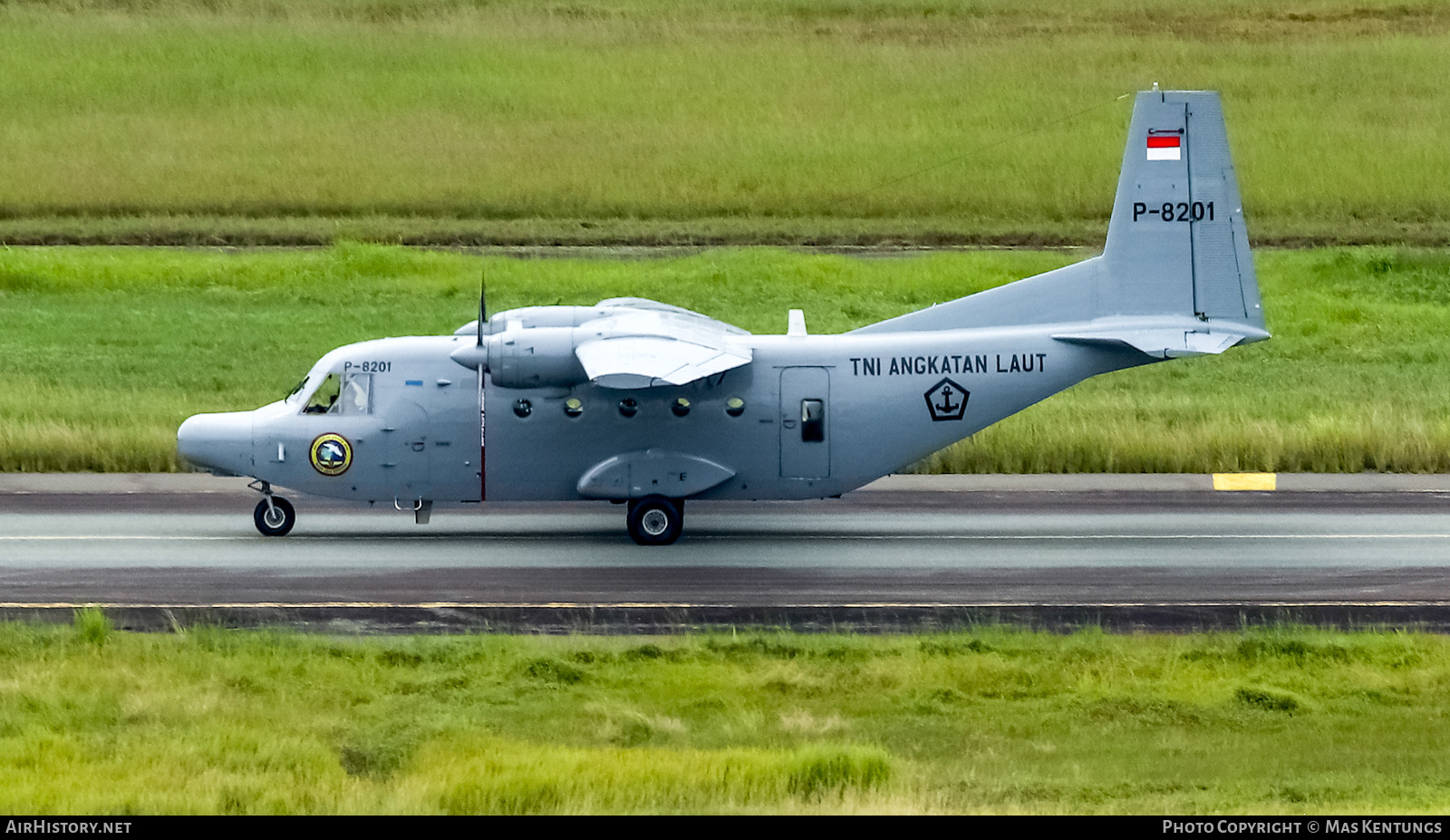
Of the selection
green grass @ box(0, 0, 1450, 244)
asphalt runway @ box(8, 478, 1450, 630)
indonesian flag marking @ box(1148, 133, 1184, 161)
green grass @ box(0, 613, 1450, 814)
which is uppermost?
green grass @ box(0, 0, 1450, 244)

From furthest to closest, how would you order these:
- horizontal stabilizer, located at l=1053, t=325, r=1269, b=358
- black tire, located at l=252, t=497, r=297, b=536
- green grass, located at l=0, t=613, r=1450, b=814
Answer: black tire, located at l=252, t=497, r=297, b=536
horizontal stabilizer, located at l=1053, t=325, r=1269, b=358
green grass, located at l=0, t=613, r=1450, b=814

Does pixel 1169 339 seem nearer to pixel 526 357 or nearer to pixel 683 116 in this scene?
pixel 526 357

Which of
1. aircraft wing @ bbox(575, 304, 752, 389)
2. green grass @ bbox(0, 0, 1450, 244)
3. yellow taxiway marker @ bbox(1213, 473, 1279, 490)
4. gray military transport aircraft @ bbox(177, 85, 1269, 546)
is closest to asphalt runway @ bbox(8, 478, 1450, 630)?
yellow taxiway marker @ bbox(1213, 473, 1279, 490)

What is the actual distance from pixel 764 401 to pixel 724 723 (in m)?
8.22

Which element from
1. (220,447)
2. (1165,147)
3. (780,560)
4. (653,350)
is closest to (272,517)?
(220,447)

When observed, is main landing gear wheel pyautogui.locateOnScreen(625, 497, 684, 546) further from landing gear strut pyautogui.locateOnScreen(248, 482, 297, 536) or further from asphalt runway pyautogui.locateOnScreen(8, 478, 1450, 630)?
landing gear strut pyautogui.locateOnScreen(248, 482, 297, 536)

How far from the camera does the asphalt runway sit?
68.6 feet

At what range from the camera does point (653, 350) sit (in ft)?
73.7

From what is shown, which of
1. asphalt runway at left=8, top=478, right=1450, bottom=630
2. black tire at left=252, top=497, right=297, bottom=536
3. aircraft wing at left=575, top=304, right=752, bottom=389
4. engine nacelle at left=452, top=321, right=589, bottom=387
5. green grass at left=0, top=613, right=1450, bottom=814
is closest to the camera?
green grass at left=0, top=613, right=1450, bottom=814

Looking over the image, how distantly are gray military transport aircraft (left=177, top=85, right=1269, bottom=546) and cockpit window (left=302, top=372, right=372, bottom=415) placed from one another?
2 centimetres

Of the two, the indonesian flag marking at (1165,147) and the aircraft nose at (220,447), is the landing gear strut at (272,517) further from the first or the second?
the indonesian flag marking at (1165,147)

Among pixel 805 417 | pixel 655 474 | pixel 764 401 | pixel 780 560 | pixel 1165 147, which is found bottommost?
pixel 780 560

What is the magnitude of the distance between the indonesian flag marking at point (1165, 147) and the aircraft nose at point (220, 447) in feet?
41.2

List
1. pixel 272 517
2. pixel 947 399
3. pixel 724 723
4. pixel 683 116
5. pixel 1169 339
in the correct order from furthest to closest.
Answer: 1. pixel 683 116
2. pixel 272 517
3. pixel 947 399
4. pixel 1169 339
5. pixel 724 723
